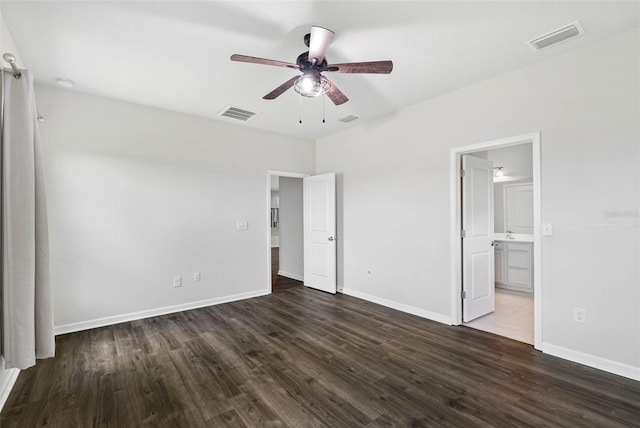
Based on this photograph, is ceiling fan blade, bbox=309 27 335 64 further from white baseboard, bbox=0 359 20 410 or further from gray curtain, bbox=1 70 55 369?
white baseboard, bbox=0 359 20 410

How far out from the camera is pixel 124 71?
2988mm

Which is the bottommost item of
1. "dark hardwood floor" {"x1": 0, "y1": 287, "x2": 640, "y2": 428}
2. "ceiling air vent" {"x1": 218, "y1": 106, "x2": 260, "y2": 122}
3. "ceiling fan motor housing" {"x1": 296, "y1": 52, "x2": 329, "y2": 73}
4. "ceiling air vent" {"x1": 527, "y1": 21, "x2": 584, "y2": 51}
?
"dark hardwood floor" {"x1": 0, "y1": 287, "x2": 640, "y2": 428}

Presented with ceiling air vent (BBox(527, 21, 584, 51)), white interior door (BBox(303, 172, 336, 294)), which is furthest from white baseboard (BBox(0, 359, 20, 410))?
ceiling air vent (BBox(527, 21, 584, 51))

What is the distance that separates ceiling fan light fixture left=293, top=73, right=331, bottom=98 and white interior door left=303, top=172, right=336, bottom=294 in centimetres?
250

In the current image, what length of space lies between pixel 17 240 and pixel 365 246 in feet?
12.8

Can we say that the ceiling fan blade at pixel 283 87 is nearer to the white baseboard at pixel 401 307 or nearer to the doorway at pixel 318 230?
the doorway at pixel 318 230

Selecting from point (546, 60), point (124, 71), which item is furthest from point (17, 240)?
point (546, 60)

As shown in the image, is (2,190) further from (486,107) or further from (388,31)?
(486,107)

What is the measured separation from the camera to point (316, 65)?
94.6 inches

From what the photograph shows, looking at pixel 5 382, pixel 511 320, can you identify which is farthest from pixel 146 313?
pixel 511 320

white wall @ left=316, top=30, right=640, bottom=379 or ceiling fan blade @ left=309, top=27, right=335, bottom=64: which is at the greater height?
ceiling fan blade @ left=309, top=27, right=335, bottom=64

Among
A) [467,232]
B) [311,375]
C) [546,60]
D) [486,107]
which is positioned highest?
[546,60]

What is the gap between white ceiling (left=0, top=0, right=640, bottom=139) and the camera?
211 cm

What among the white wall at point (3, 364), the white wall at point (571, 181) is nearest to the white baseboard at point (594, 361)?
the white wall at point (571, 181)
